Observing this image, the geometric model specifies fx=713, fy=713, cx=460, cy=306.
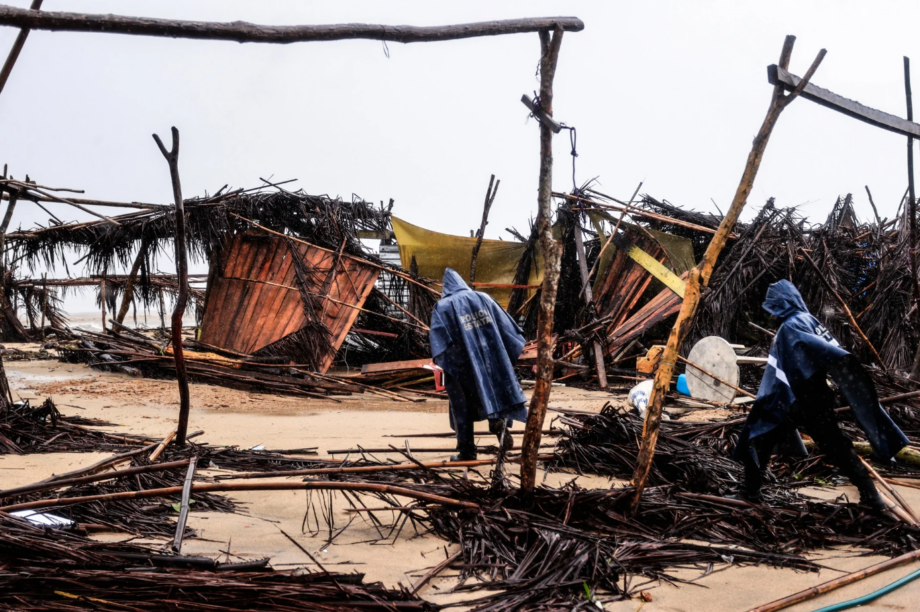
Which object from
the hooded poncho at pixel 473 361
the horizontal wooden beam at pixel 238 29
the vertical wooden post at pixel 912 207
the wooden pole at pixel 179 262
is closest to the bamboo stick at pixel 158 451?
the wooden pole at pixel 179 262

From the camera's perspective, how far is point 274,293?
11445mm

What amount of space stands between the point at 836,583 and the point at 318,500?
278cm

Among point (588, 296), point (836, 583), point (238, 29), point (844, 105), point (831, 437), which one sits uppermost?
point (844, 105)

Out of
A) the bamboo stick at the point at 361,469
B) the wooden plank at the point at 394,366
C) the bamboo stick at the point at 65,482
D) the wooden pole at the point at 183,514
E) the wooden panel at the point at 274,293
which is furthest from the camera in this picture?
the wooden panel at the point at 274,293

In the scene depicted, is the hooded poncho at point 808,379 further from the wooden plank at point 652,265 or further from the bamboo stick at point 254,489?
the wooden plank at point 652,265

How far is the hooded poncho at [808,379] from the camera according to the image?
165 inches

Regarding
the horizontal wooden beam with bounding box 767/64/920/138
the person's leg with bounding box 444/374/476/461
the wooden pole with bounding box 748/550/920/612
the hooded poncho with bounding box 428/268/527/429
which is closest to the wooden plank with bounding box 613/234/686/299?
the horizontal wooden beam with bounding box 767/64/920/138

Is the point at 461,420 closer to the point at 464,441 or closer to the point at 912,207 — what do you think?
the point at 464,441

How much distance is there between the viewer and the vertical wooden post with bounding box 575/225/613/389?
11.0 meters

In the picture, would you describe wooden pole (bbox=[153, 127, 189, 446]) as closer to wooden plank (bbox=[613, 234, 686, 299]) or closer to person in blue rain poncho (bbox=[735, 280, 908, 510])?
person in blue rain poncho (bbox=[735, 280, 908, 510])

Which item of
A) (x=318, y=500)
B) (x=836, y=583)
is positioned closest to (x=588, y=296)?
(x=318, y=500)

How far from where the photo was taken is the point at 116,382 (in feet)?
33.5

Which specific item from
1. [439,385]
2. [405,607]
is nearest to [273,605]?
[405,607]

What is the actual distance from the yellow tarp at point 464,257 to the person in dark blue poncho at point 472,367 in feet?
26.3
